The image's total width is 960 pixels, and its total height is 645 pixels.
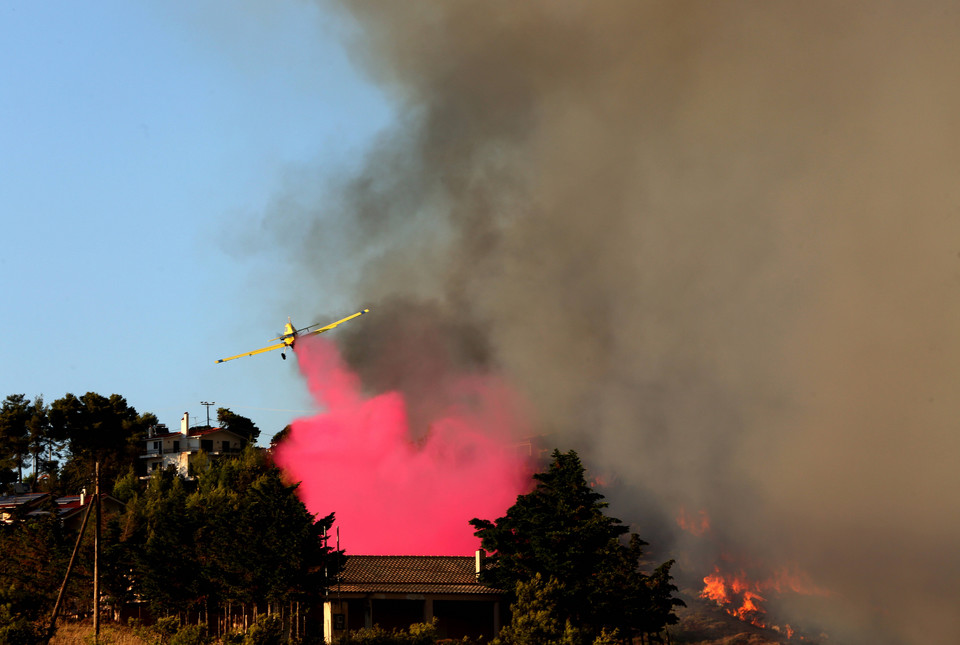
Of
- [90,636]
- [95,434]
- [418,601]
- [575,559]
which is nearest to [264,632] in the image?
[90,636]

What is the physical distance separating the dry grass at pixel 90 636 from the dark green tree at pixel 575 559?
21.4m

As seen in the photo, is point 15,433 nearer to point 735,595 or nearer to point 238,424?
point 238,424

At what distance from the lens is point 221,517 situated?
53.9m

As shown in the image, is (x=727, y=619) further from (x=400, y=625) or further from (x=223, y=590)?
(x=223, y=590)

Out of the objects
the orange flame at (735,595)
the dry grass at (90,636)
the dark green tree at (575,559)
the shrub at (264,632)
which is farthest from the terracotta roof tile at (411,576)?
the orange flame at (735,595)

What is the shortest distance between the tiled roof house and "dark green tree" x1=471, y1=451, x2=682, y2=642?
4.82 meters

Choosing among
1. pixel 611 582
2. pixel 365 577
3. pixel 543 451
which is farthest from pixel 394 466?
pixel 611 582

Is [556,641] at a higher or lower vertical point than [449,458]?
lower

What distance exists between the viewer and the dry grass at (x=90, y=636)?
44.7 meters

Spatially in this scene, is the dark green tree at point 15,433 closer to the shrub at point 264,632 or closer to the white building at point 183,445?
the white building at point 183,445

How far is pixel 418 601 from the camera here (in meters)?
62.8

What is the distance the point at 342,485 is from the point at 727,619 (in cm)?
3855

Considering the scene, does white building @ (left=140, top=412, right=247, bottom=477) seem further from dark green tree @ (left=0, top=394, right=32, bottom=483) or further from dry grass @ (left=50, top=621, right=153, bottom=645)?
dry grass @ (left=50, top=621, right=153, bottom=645)

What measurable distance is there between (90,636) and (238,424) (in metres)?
101
